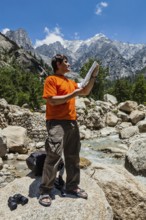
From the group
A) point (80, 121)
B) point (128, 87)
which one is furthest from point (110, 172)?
point (128, 87)

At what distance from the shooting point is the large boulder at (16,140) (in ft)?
58.9

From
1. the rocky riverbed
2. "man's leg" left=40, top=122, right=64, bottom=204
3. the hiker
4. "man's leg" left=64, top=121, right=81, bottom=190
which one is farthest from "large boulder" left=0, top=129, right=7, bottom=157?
"man's leg" left=40, top=122, right=64, bottom=204

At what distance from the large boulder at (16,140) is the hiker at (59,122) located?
12.4 metres

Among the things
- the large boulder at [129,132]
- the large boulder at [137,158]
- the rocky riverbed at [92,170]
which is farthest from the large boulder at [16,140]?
the large boulder at [129,132]

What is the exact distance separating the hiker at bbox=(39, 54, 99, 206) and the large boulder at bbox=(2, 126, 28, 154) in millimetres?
12381

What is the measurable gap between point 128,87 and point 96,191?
53133 mm

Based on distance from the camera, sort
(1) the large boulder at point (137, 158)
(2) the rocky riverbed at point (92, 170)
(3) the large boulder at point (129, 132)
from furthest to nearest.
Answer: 1. (3) the large boulder at point (129, 132)
2. (1) the large boulder at point (137, 158)
3. (2) the rocky riverbed at point (92, 170)

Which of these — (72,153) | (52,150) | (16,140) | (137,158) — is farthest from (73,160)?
(16,140)

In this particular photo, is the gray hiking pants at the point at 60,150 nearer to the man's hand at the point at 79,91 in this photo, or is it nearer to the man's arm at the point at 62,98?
the man's arm at the point at 62,98

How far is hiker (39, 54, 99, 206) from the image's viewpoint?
5.49m

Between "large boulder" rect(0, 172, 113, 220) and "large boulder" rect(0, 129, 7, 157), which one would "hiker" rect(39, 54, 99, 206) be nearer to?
"large boulder" rect(0, 172, 113, 220)

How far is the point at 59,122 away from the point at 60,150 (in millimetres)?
522

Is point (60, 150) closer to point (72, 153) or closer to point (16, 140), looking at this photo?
point (72, 153)

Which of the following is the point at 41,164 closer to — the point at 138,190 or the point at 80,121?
the point at 138,190
